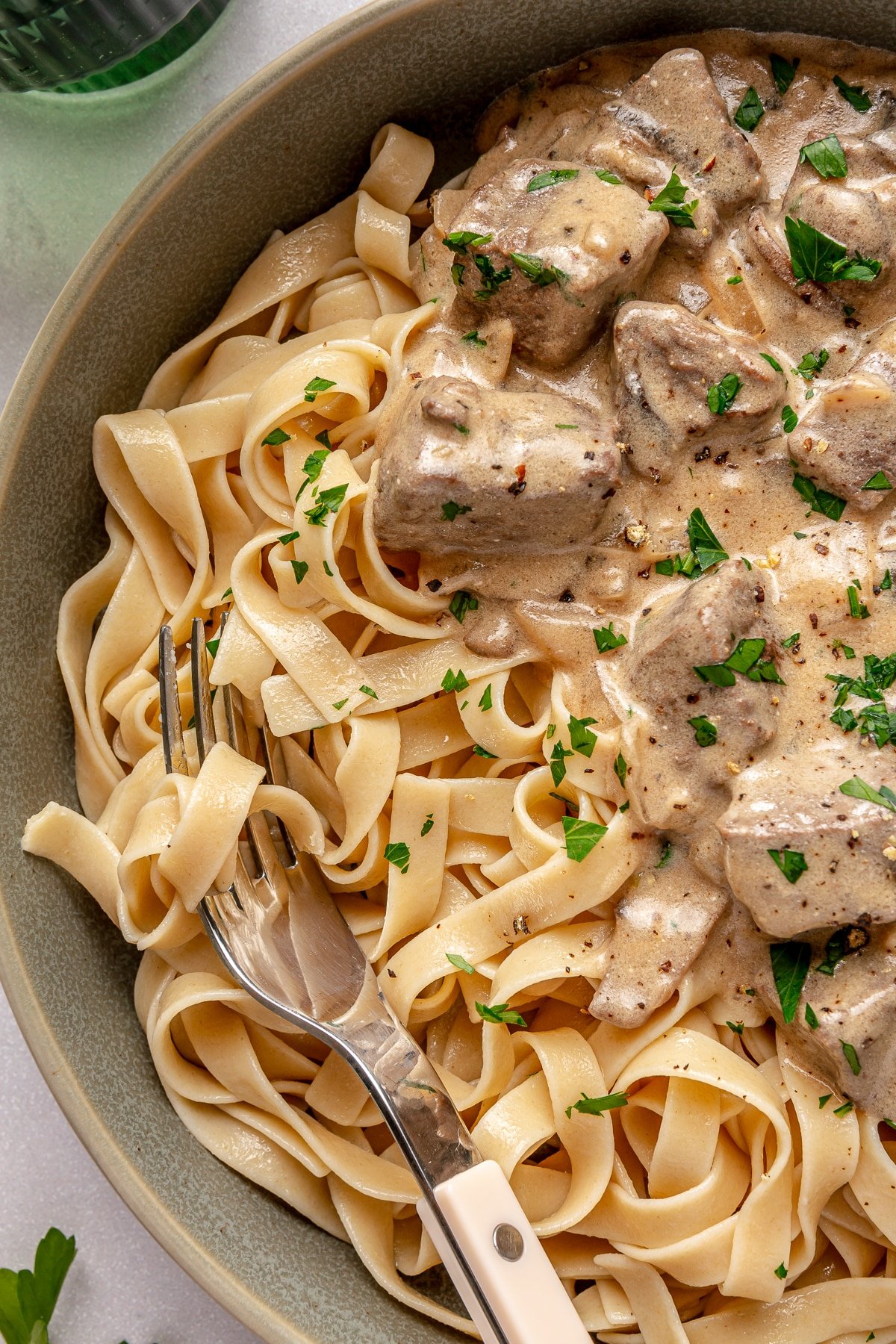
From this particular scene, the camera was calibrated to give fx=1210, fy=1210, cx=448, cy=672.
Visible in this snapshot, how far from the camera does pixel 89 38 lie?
3.90 metres

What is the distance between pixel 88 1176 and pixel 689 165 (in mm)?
3876

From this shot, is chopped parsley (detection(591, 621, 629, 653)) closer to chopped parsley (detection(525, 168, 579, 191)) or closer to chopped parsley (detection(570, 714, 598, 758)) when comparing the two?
chopped parsley (detection(570, 714, 598, 758))

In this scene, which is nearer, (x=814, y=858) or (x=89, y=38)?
(x=814, y=858)

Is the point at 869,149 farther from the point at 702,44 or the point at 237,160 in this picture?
the point at 237,160

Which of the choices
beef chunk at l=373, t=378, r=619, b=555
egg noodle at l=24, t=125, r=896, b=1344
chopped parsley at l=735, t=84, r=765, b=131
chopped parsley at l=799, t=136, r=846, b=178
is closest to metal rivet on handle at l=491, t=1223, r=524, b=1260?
egg noodle at l=24, t=125, r=896, b=1344

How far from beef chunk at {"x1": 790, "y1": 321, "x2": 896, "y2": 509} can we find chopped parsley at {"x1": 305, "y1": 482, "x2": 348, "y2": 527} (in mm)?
1346

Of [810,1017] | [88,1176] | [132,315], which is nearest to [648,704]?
[810,1017]

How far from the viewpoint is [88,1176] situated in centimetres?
421

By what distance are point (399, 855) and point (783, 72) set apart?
8.86 ft

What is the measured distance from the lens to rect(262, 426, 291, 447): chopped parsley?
387 centimetres

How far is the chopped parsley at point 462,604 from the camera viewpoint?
12.3 feet

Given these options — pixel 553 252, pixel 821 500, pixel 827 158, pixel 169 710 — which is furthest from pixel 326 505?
pixel 827 158

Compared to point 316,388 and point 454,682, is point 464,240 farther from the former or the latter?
point 454,682

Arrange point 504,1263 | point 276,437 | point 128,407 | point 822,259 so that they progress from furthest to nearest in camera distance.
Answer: point 128,407
point 276,437
point 822,259
point 504,1263
